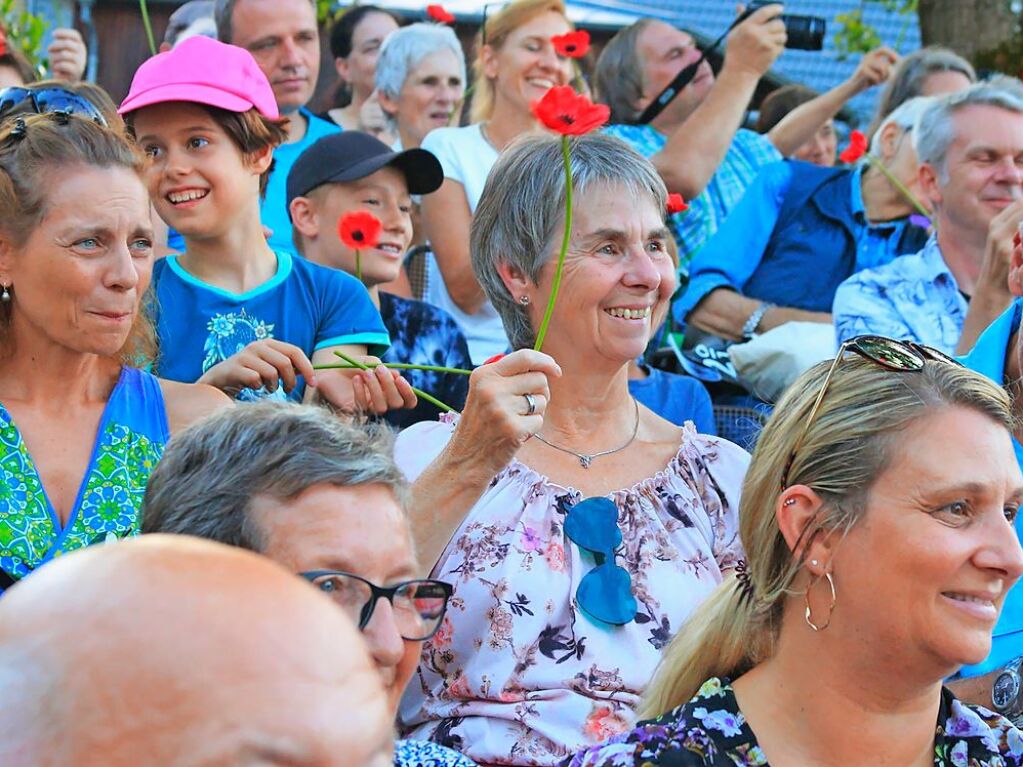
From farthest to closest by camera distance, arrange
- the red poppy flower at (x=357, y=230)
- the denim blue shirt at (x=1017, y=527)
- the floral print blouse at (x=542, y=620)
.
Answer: the red poppy flower at (x=357, y=230), the denim blue shirt at (x=1017, y=527), the floral print blouse at (x=542, y=620)

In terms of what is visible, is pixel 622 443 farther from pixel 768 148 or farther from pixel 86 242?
pixel 768 148

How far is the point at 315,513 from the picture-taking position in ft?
7.41

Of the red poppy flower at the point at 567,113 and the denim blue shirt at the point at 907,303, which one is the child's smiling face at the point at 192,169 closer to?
the red poppy flower at the point at 567,113

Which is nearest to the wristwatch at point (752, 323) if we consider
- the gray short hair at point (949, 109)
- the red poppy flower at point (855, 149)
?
the red poppy flower at point (855, 149)

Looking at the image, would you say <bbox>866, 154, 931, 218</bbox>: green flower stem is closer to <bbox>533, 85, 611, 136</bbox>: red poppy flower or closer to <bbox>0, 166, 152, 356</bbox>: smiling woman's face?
<bbox>533, 85, 611, 136</bbox>: red poppy flower

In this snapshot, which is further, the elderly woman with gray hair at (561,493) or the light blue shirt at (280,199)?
the light blue shirt at (280,199)

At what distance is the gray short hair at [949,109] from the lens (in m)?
5.01

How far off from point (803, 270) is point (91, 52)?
6.30 m

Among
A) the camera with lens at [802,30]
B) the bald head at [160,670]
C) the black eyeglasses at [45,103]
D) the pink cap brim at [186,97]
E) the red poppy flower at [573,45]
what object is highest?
the bald head at [160,670]

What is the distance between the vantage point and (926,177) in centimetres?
509

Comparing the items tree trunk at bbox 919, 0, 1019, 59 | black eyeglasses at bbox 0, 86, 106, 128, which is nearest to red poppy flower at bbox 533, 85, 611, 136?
black eyeglasses at bbox 0, 86, 106, 128

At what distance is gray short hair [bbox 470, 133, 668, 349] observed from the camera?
12.1 feet

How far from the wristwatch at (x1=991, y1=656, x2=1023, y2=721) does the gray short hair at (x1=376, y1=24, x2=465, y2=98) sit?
12.2 feet

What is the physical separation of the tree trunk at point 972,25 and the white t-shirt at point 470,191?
12.8 ft
